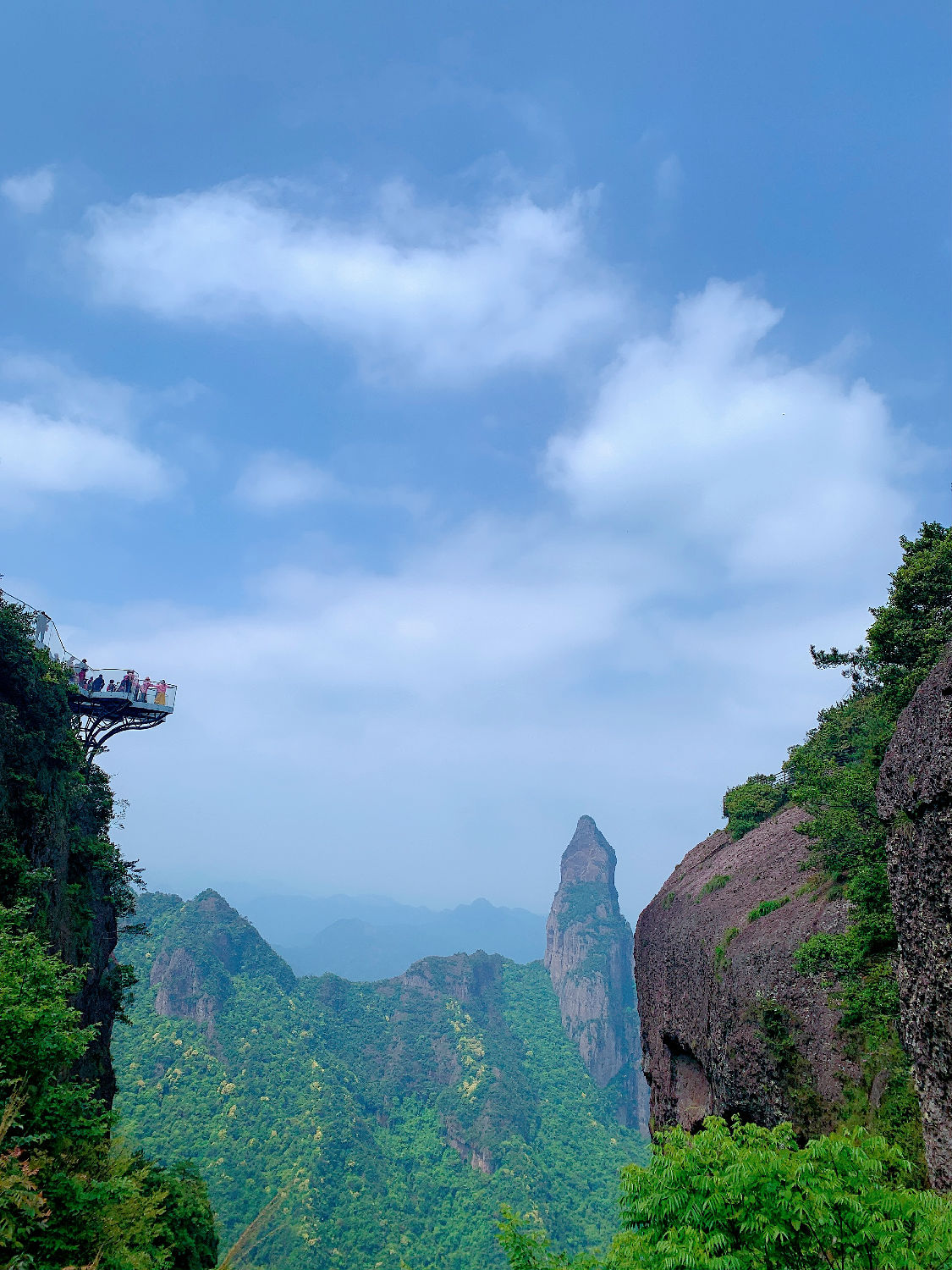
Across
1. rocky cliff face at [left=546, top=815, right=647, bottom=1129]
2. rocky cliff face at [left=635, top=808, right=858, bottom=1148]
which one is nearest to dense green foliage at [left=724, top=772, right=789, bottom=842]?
rocky cliff face at [left=635, top=808, right=858, bottom=1148]

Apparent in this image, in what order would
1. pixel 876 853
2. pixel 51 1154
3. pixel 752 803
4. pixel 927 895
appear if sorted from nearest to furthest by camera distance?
pixel 51 1154, pixel 927 895, pixel 876 853, pixel 752 803

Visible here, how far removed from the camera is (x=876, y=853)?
A: 1605 cm

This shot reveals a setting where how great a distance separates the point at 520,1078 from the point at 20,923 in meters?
101

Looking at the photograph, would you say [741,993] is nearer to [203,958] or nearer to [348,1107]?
[348,1107]

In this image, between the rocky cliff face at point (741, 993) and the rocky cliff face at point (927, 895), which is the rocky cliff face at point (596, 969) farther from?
the rocky cliff face at point (927, 895)

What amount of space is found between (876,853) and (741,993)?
19.1 feet

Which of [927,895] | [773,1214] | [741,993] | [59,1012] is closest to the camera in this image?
[773,1214]

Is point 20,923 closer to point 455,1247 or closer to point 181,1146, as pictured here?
point 181,1146

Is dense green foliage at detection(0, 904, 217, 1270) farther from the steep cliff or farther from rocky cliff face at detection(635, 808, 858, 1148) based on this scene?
rocky cliff face at detection(635, 808, 858, 1148)

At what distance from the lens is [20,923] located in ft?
41.7

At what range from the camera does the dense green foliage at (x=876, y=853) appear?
13031 mm

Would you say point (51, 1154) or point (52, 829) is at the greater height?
point (52, 829)

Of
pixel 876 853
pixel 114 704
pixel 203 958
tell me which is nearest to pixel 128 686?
pixel 114 704

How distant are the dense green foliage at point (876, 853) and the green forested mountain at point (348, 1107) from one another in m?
37.3
